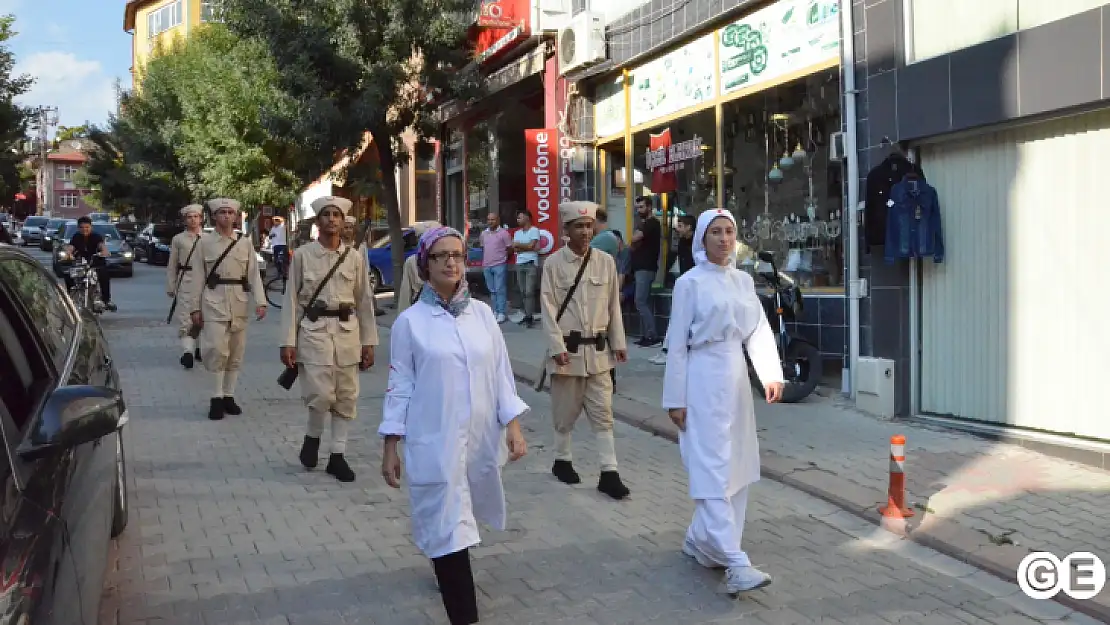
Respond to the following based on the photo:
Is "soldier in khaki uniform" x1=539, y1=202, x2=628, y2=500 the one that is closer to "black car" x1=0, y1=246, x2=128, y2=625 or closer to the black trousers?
the black trousers

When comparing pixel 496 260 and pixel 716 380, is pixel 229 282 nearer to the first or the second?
pixel 716 380

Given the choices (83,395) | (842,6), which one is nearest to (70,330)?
(83,395)

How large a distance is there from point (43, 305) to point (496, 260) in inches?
504

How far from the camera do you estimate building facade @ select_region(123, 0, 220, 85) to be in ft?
204

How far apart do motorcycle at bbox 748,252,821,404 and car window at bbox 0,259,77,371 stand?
614 centimetres

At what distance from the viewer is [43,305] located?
4250 mm

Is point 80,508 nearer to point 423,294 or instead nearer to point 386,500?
point 423,294

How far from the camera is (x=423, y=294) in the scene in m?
4.45

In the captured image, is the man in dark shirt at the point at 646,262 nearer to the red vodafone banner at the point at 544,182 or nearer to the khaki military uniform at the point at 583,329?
the red vodafone banner at the point at 544,182

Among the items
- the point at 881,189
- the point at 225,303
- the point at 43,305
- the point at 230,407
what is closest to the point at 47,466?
the point at 43,305

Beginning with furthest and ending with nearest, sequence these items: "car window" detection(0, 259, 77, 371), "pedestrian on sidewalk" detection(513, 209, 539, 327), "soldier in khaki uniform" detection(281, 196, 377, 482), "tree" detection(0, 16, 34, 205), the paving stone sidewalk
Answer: "tree" detection(0, 16, 34, 205), "pedestrian on sidewalk" detection(513, 209, 539, 327), "soldier in khaki uniform" detection(281, 196, 377, 482), the paving stone sidewalk, "car window" detection(0, 259, 77, 371)

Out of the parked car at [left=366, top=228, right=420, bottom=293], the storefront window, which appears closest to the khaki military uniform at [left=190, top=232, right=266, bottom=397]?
the storefront window

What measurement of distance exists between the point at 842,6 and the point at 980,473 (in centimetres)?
468

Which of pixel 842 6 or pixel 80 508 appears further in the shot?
pixel 842 6
